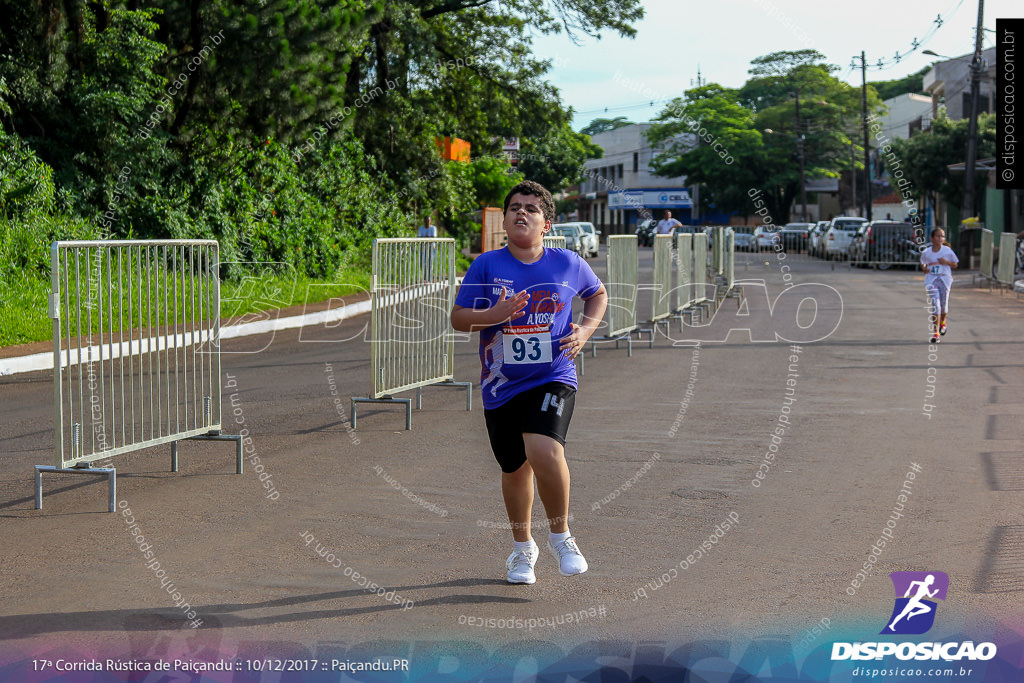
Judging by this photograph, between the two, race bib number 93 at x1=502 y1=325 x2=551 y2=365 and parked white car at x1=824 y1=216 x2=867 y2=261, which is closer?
race bib number 93 at x1=502 y1=325 x2=551 y2=365

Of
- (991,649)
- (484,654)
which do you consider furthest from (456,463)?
(991,649)

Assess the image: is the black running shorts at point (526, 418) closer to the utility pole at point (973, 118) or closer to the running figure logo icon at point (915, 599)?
the running figure logo icon at point (915, 599)

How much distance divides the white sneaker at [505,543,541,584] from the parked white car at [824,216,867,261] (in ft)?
141

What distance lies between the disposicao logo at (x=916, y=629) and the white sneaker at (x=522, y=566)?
1.42m

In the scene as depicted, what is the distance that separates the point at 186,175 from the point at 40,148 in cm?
332

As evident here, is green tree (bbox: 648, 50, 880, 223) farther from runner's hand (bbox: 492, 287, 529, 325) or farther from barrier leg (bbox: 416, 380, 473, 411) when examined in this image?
runner's hand (bbox: 492, 287, 529, 325)

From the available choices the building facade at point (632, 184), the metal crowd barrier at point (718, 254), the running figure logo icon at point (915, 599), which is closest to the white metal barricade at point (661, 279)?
the metal crowd barrier at point (718, 254)

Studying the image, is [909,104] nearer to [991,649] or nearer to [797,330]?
[797,330]

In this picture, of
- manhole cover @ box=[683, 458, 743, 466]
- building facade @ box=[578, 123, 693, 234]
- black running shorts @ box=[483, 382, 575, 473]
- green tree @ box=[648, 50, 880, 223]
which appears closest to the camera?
black running shorts @ box=[483, 382, 575, 473]

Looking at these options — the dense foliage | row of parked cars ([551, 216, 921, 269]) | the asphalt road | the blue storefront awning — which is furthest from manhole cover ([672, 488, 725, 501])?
the blue storefront awning

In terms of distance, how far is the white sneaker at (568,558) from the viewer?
5.34 metres

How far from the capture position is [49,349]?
47.1ft

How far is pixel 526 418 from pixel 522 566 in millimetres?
695

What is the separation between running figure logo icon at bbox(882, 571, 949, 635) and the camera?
4.79 metres
